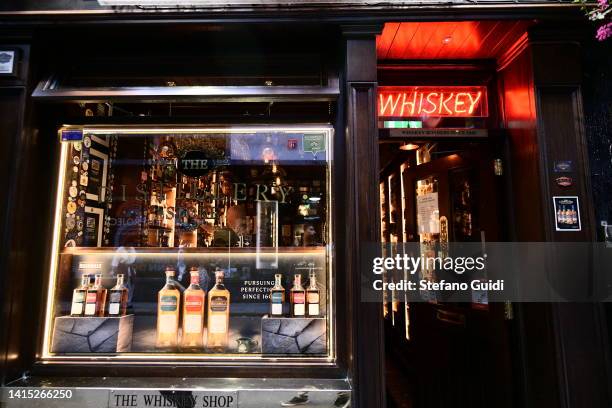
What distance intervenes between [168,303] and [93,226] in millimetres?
1022

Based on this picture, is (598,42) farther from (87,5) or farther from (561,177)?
(87,5)

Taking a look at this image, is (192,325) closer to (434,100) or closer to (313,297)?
(313,297)

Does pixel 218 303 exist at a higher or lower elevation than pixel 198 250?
lower

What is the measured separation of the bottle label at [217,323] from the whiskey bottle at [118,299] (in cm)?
73

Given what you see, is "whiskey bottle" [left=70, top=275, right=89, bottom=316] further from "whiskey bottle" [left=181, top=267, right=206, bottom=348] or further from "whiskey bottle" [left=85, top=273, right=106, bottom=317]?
"whiskey bottle" [left=181, top=267, right=206, bottom=348]

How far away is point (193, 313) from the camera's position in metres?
2.84

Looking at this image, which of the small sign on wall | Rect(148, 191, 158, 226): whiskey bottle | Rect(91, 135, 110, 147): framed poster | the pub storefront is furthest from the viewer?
Rect(148, 191, 158, 226): whiskey bottle

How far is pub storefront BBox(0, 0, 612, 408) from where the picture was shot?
2459 mm

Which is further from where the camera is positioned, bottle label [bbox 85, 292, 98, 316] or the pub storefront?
bottle label [bbox 85, 292, 98, 316]

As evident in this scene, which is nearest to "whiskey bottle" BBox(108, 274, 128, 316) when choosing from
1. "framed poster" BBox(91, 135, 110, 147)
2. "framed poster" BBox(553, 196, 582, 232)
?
"framed poster" BBox(91, 135, 110, 147)

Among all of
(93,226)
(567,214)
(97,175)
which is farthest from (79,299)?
(567,214)

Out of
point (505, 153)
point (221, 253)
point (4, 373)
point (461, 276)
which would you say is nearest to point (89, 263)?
point (4, 373)

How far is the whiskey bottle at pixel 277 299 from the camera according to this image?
9.20ft

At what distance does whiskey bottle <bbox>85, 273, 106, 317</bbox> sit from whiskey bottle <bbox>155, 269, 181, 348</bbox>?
0.46m
